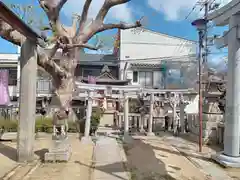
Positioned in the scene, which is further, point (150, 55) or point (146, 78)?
point (150, 55)

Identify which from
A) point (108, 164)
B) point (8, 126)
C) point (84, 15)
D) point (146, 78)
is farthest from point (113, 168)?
point (146, 78)

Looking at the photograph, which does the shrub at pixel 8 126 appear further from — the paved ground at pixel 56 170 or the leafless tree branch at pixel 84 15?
the leafless tree branch at pixel 84 15

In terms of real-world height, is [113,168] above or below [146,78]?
below

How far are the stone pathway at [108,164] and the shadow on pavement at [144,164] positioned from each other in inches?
9.3

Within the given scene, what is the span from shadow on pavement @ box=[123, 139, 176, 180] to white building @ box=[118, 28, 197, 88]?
11138mm

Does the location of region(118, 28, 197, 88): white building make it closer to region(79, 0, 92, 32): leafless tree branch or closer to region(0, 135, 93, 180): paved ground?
region(79, 0, 92, 32): leafless tree branch

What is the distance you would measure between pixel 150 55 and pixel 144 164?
15523mm

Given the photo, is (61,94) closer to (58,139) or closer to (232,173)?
(58,139)

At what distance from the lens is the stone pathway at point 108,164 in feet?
15.4

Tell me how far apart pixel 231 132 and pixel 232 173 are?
1.00m

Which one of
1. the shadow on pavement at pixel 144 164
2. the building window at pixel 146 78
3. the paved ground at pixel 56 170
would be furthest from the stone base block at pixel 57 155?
the building window at pixel 146 78

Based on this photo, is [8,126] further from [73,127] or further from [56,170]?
[56,170]

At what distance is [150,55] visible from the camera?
2045cm

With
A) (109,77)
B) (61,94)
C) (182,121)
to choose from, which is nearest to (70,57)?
(61,94)
